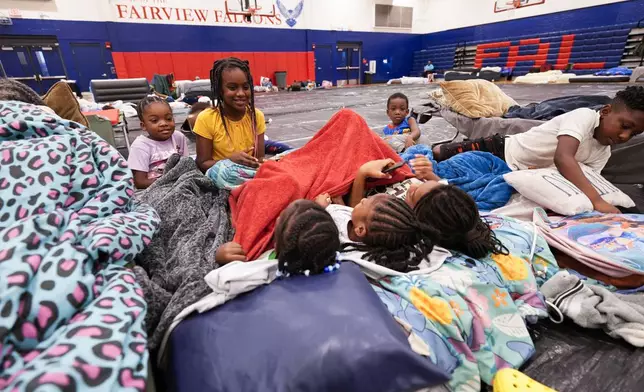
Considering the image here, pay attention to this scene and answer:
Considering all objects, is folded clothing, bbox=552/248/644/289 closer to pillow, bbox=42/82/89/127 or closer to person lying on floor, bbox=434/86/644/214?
person lying on floor, bbox=434/86/644/214

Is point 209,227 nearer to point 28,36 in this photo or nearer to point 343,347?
point 343,347

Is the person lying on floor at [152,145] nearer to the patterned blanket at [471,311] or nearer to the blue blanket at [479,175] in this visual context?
the blue blanket at [479,175]

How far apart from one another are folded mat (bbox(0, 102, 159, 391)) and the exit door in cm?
1356

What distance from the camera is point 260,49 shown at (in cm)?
1150

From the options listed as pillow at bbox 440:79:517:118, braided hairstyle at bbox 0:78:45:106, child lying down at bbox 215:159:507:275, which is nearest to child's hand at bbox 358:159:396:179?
child lying down at bbox 215:159:507:275

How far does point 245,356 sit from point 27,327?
38 centimetres

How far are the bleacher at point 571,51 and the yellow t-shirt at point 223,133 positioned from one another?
37.1 ft

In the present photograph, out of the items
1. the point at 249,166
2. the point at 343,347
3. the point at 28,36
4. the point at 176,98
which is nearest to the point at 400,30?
the point at 176,98

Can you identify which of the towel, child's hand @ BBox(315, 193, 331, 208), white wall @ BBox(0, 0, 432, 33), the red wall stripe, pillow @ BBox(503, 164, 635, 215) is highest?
white wall @ BBox(0, 0, 432, 33)

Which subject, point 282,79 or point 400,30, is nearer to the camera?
point 282,79

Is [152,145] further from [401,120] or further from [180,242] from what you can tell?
[401,120]

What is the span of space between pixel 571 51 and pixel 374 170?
40.1ft

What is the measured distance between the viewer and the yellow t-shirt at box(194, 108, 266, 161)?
1856 millimetres

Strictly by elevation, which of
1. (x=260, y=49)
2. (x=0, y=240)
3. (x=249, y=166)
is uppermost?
(x=260, y=49)
